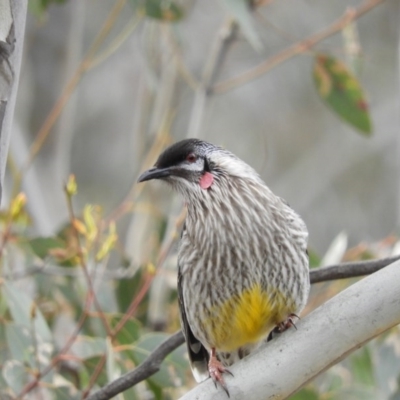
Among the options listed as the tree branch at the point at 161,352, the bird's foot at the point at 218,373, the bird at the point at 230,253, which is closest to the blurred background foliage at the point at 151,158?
the bird at the point at 230,253

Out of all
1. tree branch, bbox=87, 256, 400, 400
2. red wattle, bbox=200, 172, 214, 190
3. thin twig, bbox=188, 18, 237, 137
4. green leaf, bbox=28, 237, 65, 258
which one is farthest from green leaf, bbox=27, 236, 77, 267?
thin twig, bbox=188, 18, 237, 137

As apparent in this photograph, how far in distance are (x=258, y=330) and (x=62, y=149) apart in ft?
8.28

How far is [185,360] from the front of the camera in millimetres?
2447

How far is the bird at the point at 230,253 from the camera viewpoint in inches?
83.5

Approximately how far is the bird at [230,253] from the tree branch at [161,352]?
0.44ft

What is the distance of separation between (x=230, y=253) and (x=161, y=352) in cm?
32

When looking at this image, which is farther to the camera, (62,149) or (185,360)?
(62,149)

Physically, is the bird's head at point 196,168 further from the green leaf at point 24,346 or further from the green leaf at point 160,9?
the green leaf at point 160,9

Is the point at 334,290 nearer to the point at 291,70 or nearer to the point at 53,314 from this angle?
the point at 53,314

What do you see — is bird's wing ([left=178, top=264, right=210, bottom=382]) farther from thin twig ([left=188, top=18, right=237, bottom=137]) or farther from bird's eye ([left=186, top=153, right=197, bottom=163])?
thin twig ([left=188, top=18, right=237, bottom=137])

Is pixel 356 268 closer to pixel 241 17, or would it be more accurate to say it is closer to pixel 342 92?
pixel 241 17

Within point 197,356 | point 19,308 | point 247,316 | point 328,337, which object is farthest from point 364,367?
point 328,337

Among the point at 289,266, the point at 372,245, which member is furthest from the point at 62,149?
the point at 289,266

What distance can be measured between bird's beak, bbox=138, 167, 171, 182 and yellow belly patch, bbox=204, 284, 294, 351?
0.37 metres
